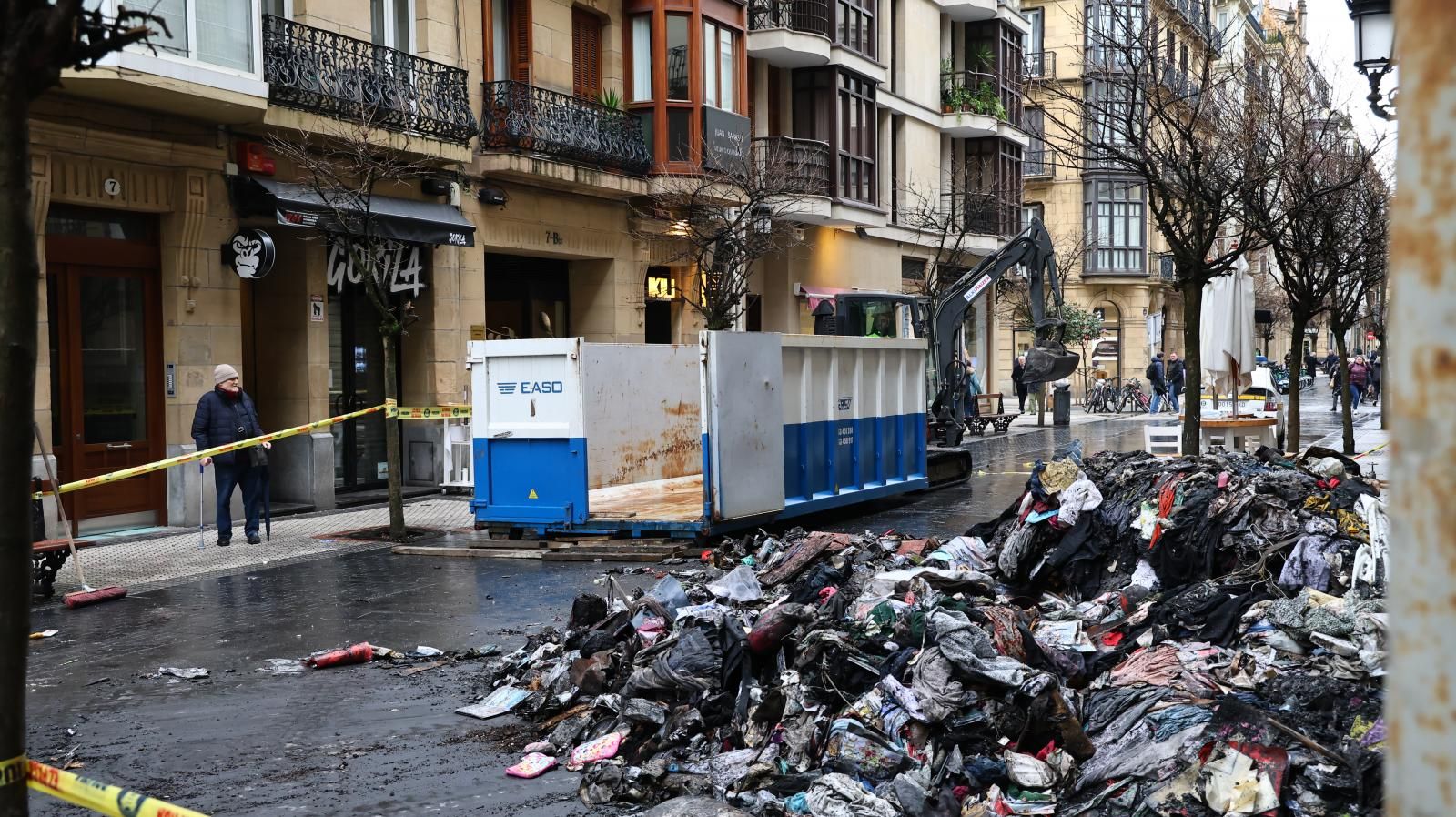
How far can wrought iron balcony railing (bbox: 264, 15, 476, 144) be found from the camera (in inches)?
623

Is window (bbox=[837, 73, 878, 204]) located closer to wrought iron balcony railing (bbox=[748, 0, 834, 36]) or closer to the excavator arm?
wrought iron balcony railing (bbox=[748, 0, 834, 36])

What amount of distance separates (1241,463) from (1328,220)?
993 centimetres

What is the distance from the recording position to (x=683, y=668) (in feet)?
22.9

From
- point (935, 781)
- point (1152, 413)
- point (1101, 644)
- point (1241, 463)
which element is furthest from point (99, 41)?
point (1152, 413)

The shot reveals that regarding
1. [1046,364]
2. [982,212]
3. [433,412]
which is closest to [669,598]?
[433,412]

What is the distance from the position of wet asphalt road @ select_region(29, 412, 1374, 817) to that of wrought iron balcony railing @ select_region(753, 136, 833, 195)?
47.1 ft

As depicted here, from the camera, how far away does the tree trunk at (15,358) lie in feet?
8.79

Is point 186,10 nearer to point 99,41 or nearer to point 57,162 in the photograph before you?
point 57,162

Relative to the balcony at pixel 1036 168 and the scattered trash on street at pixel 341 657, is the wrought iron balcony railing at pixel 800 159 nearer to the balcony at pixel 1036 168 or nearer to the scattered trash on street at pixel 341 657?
the scattered trash on street at pixel 341 657

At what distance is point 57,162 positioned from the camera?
1357 centimetres

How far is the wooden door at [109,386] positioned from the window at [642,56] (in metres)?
10.5

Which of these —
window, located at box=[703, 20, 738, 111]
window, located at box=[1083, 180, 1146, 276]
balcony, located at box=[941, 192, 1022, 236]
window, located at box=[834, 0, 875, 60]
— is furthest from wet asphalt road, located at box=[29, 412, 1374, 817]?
window, located at box=[1083, 180, 1146, 276]

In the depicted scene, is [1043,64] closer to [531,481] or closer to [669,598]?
[531,481]

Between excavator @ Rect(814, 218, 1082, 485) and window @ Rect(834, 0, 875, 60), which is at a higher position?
window @ Rect(834, 0, 875, 60)
